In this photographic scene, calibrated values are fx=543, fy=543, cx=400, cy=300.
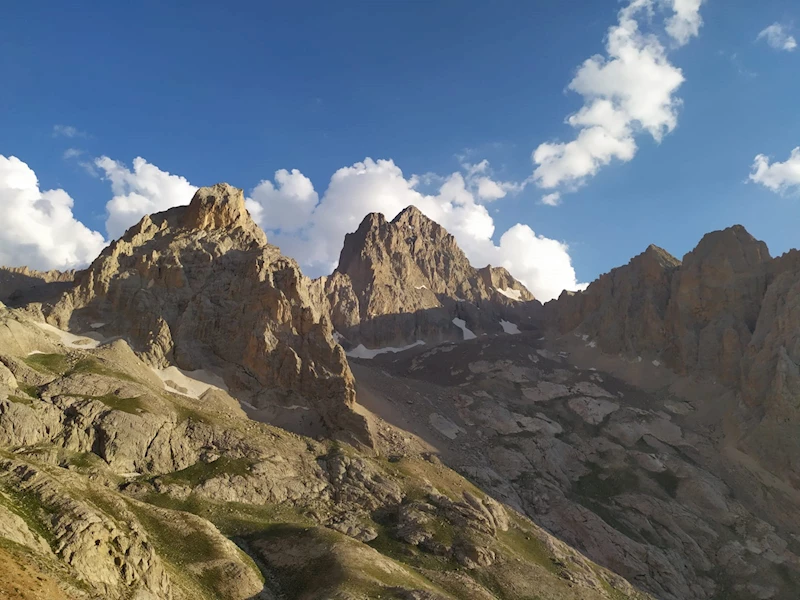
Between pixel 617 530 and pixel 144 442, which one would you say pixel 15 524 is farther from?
pixel 617 530

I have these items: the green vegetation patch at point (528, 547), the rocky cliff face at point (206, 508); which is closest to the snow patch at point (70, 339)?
the rocky cliff face at point (206, 508)

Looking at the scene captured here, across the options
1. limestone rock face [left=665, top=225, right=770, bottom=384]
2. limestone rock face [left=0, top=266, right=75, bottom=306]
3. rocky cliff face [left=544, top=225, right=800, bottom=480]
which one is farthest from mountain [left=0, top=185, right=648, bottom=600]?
limestone rock face [left=665, top=225, right=770, bottom=384]

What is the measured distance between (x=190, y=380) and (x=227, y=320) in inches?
516

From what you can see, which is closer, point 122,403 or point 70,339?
point 122,403

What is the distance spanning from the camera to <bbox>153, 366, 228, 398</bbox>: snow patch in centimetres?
7879

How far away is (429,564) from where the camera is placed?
5297 centimetres

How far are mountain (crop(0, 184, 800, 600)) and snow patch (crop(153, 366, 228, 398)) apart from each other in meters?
0.31

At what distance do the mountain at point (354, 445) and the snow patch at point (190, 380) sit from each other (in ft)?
1.01

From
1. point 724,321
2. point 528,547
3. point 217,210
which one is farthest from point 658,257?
point 217,210

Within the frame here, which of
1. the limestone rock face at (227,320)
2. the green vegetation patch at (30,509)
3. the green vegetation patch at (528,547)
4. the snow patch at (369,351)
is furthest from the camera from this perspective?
the snow patch at (369,351)

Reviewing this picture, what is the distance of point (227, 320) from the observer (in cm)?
9125

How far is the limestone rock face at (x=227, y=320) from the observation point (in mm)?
83812

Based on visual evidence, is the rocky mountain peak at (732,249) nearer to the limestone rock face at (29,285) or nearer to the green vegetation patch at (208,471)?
the green vegetation patch at (208,471)

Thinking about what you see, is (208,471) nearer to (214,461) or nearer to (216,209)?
(214,461)
